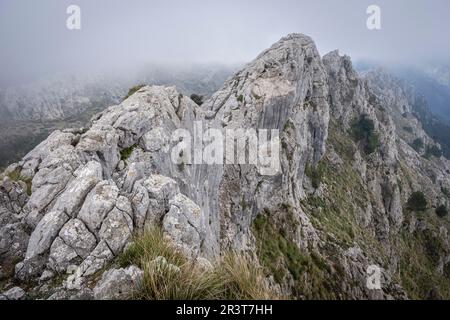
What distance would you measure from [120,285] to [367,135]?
315 feet

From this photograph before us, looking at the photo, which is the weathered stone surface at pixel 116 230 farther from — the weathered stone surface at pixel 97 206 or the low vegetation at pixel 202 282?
the low vegetation at pixel 202 282

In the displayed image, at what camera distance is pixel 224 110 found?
3953cm

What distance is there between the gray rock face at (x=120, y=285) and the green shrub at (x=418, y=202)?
317 ft

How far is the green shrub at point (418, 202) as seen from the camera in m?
86.1

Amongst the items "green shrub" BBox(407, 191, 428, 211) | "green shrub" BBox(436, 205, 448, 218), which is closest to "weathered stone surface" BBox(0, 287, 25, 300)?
"green shrub" BBox(407, 191, 428, 211)

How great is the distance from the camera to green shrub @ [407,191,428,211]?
282ft

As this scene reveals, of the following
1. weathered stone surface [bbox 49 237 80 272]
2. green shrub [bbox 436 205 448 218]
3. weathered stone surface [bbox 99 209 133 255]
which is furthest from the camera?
green shrub [bbox 436 205 448 218]

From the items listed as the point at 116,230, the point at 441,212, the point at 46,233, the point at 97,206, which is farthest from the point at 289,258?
the point at 441,212

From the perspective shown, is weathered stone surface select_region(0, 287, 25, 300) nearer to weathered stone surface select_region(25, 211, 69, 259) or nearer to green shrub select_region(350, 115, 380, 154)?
weathered stone surface select_region(25, 211, 69, 259)

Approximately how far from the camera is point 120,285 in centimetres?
695

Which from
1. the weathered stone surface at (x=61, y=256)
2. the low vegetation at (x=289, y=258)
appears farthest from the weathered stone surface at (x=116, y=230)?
the low vegetation at (x=289, y=258)

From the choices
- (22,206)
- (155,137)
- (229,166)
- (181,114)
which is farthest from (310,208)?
(22,206)

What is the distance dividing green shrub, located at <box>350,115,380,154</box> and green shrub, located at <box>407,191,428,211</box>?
16.8 metres
